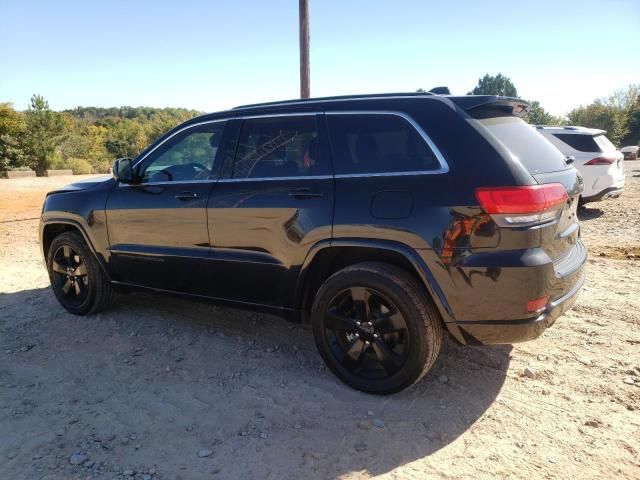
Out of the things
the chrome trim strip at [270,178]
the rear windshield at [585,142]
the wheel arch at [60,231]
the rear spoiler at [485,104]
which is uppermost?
the rear spoiler at [485,104]

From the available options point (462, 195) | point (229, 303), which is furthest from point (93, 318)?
point (462, 195)

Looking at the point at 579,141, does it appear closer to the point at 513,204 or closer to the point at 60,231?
the point at 513,204

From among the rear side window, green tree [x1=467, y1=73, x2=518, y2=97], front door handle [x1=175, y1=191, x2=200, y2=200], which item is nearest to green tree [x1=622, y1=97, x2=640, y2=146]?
green tree [x1=467, y1=73, x2=518, y2=97]

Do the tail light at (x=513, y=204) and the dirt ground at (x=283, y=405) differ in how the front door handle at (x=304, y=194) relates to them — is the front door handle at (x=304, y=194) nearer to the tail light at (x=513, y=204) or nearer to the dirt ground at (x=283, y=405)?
the tail light at (x=513, y=204)

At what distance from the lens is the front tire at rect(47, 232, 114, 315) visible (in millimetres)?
4684

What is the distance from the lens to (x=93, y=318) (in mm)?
4746

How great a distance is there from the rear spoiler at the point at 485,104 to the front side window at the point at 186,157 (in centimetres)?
187

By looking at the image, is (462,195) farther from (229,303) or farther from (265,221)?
(229,303)

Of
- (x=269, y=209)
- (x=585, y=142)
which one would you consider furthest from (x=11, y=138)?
(x=269, y=209)

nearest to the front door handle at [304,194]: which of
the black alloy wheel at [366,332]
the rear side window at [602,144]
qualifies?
the black alloy wheel at [366,332]

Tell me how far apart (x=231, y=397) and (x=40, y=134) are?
29151mm

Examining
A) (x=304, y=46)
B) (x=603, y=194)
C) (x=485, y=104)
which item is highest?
(x=304, y=46)

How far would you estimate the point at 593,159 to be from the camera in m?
9.58

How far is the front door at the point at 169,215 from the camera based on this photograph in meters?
3.91
